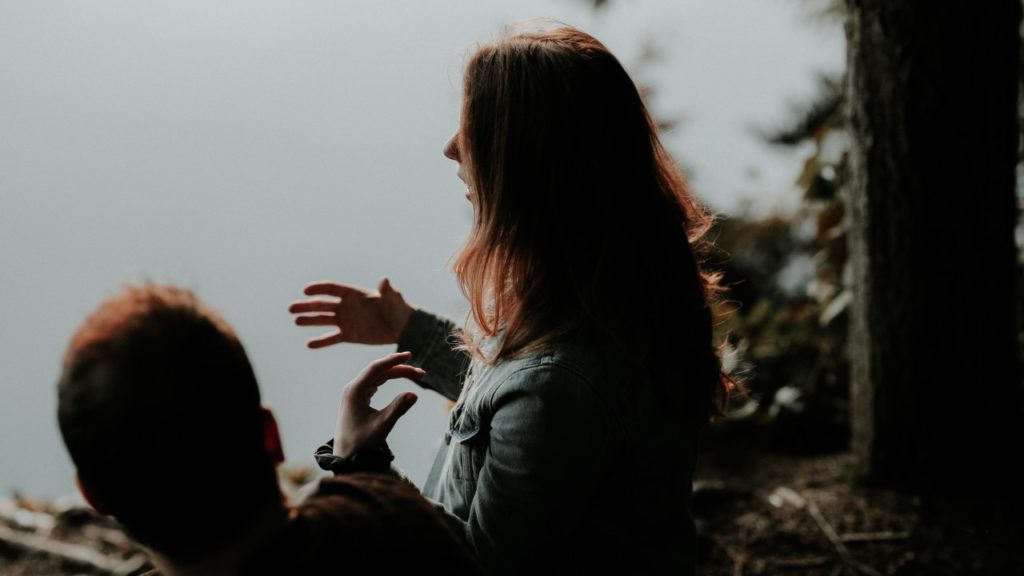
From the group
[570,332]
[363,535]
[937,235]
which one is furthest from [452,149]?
[937,235]

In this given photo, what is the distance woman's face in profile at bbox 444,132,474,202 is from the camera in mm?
1275

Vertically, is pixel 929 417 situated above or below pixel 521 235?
below

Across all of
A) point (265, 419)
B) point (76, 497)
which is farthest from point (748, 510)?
point (76, 497)

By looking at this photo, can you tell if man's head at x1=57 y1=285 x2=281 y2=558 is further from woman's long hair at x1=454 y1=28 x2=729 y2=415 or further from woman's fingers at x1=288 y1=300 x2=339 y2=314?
woman's fingers at x1=288 y1=300 x2=339 y2=314

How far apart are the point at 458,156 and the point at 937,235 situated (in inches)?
61.4

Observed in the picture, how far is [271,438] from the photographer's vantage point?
96 centimetres

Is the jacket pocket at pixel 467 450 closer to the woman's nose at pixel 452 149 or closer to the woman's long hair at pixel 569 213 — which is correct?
the woman's long hair at pixel 569 213

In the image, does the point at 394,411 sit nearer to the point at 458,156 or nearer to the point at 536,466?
the point at 536,466

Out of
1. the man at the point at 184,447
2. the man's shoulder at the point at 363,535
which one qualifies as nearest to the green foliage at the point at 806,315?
the man's shoulder at the point at 363,535

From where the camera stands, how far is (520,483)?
1089 millimetres

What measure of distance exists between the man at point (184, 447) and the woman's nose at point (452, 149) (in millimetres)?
525

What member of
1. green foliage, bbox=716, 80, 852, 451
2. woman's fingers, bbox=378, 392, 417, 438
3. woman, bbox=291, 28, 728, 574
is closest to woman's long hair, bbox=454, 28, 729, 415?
woman, bbox=291, 28, 728, 574

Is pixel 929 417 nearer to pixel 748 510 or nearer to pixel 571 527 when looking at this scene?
pixel 748 510

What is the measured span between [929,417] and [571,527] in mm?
1664
